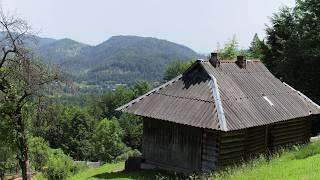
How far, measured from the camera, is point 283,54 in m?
45.1

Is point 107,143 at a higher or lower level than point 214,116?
lower

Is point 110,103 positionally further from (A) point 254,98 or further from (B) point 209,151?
(B) point 209,151

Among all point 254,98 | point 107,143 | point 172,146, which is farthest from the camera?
point 107,143

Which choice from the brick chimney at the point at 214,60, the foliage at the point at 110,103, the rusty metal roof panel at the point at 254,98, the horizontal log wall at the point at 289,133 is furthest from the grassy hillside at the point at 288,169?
the foliage at the point at 110,103

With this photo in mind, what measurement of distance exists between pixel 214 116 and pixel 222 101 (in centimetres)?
150

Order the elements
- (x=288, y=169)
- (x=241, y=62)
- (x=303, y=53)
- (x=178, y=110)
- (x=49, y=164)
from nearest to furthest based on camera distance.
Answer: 1. (x=288, y=169)
2. (x=178, y=110)
3. (x=241, y=62)
4. (x=303, y=53)
5. (x=49, y=164)

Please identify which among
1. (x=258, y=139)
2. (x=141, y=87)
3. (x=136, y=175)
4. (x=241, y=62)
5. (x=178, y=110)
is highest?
(x=241, y=62)

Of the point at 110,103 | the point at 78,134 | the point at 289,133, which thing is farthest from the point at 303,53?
the point at 110,103

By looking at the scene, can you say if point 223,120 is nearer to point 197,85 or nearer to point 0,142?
point 197,85

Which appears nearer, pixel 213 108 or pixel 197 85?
pixel 213 108

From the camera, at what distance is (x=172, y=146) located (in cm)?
2684

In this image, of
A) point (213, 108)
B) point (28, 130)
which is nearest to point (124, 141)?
point (28, 130)

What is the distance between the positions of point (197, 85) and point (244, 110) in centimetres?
312

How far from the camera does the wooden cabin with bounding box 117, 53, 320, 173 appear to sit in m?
25.0
